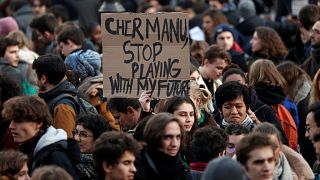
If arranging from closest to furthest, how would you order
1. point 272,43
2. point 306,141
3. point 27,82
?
point 306,141
point 27,82
point 272,43

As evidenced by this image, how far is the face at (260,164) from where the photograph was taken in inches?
345

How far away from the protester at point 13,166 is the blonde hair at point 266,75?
13.3 feet

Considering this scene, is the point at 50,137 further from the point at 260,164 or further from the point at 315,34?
the point at 315,34

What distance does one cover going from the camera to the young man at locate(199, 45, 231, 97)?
13820mm

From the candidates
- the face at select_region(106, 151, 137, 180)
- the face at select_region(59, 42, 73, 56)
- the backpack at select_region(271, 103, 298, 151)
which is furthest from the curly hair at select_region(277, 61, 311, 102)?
the face at select_region(106, 151, 137, 180)

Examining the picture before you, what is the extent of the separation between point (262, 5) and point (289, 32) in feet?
11.8

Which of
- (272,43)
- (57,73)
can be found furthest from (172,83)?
(272,43)

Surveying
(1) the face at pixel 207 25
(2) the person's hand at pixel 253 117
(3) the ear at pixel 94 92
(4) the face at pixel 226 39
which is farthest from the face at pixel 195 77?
(1) the face at pixel 207 25

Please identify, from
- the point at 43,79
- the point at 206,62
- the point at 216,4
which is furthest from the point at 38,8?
the point at 43,79

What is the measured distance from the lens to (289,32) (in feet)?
65.1

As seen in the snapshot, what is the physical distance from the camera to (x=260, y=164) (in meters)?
8.80

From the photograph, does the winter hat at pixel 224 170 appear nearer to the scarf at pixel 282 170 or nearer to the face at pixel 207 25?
the scarf at pixel 282 170

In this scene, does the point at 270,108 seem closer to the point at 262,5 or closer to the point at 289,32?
the point at 289,32

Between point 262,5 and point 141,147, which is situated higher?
point 262,5
